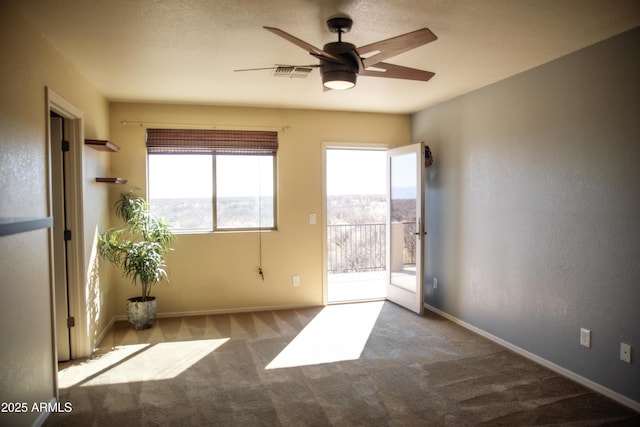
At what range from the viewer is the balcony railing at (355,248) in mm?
7090

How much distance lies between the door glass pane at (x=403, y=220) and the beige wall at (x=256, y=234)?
542mm

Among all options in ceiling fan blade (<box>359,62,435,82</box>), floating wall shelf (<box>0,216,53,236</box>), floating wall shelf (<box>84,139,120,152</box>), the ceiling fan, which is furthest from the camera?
floating wall shelf (<box>84,139,120,152</box>)

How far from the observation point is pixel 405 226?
4.99m

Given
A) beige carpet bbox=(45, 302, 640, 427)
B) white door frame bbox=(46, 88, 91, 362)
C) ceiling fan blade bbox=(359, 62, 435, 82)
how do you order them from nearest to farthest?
beige carpet bbox=(45, 302, 640, 427) < ceiling fan blade bbox=(359, 62, 435, 82) < white door frame bbox=(46, 88, 91, 362)

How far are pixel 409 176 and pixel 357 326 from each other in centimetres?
180

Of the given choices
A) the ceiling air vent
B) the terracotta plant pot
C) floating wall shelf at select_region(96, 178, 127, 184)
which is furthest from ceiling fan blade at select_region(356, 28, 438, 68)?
the terracotta plant pot

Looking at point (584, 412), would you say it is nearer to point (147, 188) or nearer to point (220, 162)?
point (220, 162)

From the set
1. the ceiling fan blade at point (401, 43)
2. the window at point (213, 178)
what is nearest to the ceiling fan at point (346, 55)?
the ceiling fan blade at point (401, 43)

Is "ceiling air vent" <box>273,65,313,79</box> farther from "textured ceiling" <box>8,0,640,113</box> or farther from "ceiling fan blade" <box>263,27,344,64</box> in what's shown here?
"ceiling fan blade" <box>263,27,344,64</box>

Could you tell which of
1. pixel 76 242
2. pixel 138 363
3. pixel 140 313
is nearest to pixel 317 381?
pixel 138 363

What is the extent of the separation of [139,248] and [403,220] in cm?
295

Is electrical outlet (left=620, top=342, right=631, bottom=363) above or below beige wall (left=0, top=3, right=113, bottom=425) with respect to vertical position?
below

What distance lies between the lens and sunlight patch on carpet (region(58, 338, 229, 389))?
311 centimetres

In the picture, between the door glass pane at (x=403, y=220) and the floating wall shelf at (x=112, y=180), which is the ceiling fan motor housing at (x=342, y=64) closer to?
the door glass pane at (x=403, y=220)
